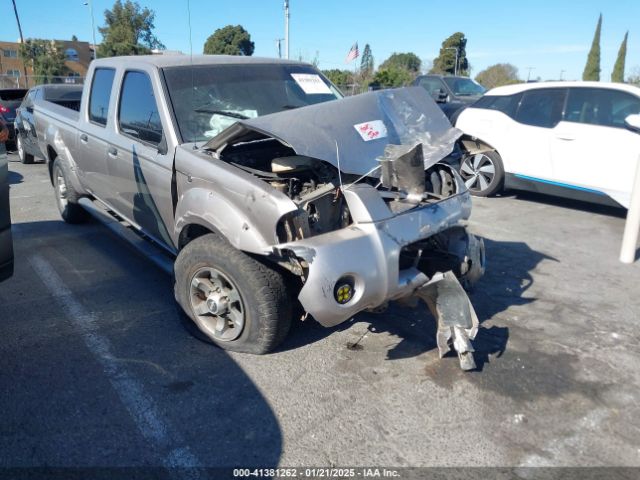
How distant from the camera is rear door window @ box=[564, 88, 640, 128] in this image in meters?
6.35

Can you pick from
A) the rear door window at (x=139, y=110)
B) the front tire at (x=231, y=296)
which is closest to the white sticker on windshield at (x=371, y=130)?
the front tire at (x=231, y=296)

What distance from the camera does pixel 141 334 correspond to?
3.67 metres

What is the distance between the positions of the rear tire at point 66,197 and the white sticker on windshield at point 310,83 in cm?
293

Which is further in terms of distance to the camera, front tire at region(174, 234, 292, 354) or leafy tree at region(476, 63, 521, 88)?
leafy tree at region(476, 63, 521, 88)

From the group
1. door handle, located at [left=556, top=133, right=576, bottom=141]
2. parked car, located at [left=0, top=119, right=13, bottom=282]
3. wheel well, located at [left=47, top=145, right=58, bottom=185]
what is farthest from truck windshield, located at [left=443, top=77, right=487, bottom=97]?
parked car, located at [left=0, top=119, right=13, bottom=282]

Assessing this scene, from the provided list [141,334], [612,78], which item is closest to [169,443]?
[141,334]

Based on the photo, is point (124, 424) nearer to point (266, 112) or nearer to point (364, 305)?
point (364, 305)

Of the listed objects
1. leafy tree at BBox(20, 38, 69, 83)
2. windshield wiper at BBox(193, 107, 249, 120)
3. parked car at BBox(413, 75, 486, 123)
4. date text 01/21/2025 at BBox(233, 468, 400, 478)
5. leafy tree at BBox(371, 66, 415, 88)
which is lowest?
date text 01/21/2025 at BBox(233, 468, 400, 478)

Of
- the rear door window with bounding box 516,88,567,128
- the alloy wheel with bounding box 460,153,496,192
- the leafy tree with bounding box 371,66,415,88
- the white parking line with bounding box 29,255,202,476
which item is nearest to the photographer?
the white parking line with bounding box 29,255,202,476

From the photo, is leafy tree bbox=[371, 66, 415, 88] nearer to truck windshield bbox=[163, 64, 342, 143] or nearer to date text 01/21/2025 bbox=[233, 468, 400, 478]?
truck windshield bbox=[163, 64, 342, 143]

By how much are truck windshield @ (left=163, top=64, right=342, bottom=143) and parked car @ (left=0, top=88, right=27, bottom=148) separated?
10.6 m

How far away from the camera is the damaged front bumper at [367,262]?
273 centimetres

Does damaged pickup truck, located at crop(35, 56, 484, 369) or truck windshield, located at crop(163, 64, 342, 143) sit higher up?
truck windshield, located at crop(163, 64, 342, 143)

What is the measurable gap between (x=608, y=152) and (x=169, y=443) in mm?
6060
